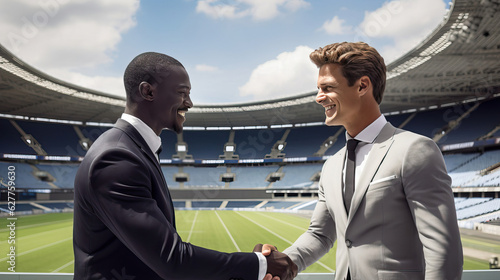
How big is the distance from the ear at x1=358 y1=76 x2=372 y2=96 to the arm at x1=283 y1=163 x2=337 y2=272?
66cm

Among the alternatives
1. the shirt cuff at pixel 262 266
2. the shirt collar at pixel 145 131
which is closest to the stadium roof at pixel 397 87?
the shirt cuff at pixel 262 266

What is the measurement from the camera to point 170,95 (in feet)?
6.41

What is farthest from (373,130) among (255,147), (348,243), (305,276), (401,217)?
(255,147)

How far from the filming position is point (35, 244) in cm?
1422

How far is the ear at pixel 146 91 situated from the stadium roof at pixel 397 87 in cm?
1835

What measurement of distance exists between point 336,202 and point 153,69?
4.15 ft

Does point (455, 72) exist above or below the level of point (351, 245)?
above

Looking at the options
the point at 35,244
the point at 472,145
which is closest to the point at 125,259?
the point at 35,244

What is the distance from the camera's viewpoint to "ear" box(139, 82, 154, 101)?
1896 millimetres

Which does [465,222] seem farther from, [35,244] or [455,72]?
[35,244]

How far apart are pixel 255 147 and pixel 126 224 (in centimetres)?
4205

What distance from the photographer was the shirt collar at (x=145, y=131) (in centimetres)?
188

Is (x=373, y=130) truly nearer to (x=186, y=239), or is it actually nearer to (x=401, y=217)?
(x=401, y=217)

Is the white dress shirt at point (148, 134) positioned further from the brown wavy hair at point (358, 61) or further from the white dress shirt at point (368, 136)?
the brown wavy hair at point (358, 61)
